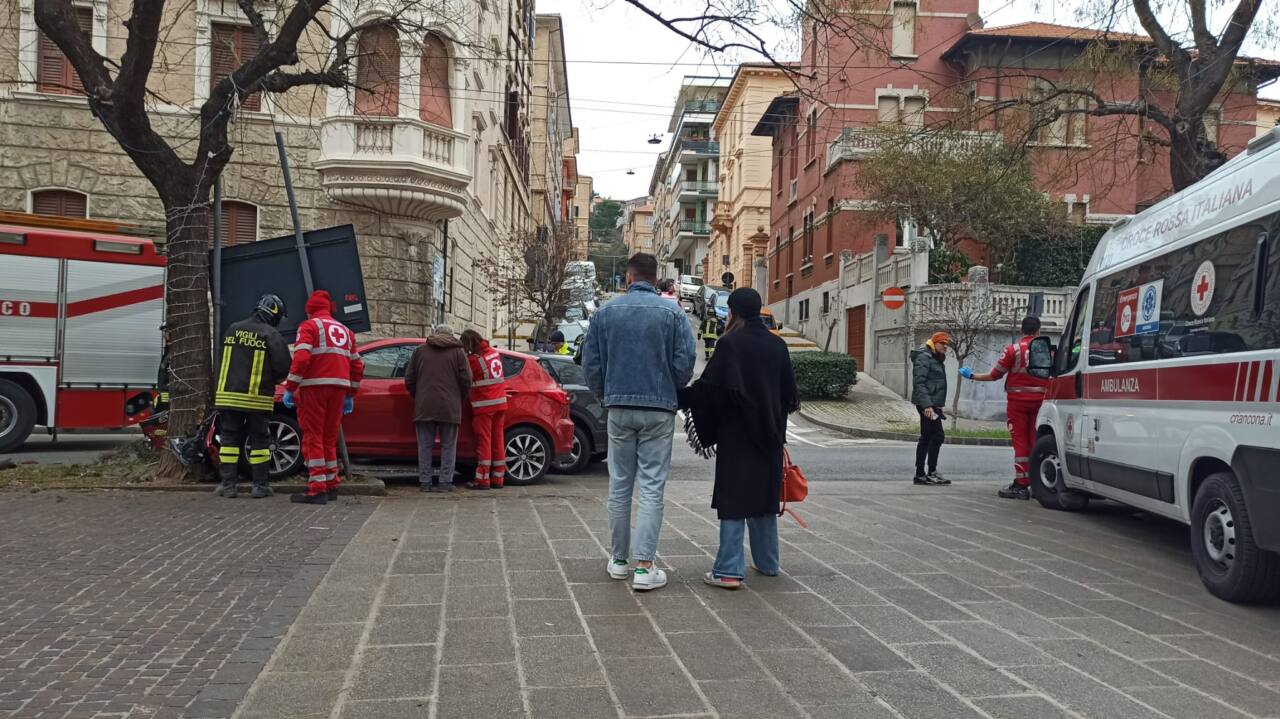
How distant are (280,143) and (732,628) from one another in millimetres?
6873

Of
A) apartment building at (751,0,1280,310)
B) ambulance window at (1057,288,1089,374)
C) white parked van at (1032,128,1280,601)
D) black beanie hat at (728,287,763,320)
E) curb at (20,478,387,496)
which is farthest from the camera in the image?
apartment building at (751,0,1280,310)

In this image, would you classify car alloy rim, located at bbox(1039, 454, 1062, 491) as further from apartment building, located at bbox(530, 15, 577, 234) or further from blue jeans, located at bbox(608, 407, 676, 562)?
apartment building, located at bbox(530, 15, 577, 234)

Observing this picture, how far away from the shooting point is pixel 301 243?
9.48m

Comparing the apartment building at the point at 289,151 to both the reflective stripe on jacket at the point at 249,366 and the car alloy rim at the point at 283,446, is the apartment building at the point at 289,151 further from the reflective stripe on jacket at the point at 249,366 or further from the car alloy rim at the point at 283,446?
the reflective stripe on jacket at the point at 249,366

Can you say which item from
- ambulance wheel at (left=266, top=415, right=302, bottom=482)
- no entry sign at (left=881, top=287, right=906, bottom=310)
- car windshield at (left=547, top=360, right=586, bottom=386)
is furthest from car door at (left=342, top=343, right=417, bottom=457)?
no entry sign at (left=881, top=287, right=906, bottom=310)

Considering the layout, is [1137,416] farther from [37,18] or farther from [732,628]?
[37,18]

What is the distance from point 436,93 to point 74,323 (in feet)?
26.0

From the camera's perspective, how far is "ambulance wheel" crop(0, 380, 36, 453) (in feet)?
39.3

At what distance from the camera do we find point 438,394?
30.6 feet

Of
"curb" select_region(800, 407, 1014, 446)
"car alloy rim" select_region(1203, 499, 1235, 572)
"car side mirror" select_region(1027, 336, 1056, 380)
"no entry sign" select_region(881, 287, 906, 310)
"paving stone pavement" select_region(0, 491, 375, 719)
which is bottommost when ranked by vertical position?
"paving stone pavement" select_region(0, 491, 375, 719)

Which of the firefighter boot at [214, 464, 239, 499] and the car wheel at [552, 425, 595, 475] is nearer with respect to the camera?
the firefighter boot at [214, 464, 239, 499]

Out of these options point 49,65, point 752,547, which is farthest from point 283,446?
point 49,65

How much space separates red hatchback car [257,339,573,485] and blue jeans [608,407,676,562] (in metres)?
4.93

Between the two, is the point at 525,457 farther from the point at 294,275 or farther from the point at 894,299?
the point at 894,299
